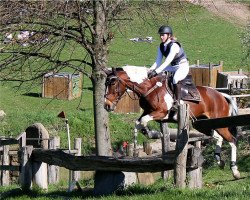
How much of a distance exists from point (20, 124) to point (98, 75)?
1203 cm

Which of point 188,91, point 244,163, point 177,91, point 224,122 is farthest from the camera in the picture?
point 244,163

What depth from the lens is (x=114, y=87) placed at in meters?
13.3

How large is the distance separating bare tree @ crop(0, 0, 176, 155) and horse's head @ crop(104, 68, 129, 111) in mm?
2910

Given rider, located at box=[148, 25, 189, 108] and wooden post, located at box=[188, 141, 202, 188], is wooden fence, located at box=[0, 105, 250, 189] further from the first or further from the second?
rider, located at box=[148, 25, 189, 108]

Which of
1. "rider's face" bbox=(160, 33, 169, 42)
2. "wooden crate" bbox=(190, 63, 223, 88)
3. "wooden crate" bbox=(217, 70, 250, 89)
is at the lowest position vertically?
"rider's face" bbox=(160, 33, 169, 42)

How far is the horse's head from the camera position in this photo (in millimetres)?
13211

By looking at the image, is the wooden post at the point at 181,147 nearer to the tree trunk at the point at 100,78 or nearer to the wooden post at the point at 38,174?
the wooden post at the point at 38,174

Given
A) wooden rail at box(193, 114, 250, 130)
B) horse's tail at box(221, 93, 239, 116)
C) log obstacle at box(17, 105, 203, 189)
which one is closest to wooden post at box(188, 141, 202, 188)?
log obstacle at box(17, 105, 203, 189)

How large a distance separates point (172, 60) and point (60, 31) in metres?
3.55

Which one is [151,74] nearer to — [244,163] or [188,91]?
Result: [188,91]

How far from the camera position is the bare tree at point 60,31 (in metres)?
15.8

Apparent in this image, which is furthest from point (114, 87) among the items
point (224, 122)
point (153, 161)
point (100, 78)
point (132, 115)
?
point (132, 115)

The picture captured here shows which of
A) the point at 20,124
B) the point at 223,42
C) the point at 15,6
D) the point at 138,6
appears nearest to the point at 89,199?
the point at 15,6

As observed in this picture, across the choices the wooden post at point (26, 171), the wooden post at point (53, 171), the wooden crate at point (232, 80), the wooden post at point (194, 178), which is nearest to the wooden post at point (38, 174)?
the wooden post at point (26, 171)
